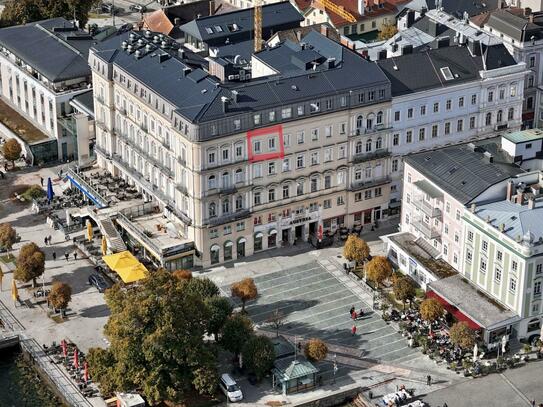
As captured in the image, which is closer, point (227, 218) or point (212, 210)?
point (212, 210)

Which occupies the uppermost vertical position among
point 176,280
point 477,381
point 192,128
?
point 192,128

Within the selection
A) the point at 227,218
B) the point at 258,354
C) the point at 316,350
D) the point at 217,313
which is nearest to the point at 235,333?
the point at 217,313

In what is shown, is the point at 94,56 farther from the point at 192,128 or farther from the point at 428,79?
the point at 428,79

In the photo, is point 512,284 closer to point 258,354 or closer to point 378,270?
point 378,270

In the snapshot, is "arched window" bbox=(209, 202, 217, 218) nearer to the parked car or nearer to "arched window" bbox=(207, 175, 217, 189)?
"arched window" bbox=(207, 175, 217, 189)

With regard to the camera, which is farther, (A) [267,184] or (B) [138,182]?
(B) [138,182]

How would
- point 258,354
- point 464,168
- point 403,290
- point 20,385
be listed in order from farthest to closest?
point 464,168 < point 403,290 < point 20,385 < point 258,354

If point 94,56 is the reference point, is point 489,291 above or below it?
below

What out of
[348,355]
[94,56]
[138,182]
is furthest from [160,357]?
[94,56]

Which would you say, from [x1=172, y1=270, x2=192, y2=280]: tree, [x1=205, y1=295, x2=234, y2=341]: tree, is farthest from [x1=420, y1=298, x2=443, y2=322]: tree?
[x1=172, y1=270, x2=192, y2=280]: tree
